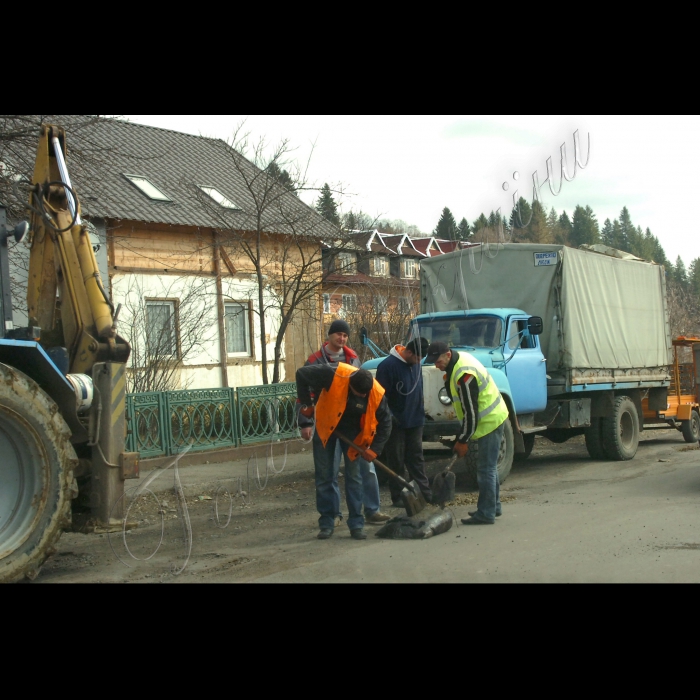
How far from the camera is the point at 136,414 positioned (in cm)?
1284

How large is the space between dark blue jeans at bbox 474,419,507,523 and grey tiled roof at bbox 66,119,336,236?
9.72 metres

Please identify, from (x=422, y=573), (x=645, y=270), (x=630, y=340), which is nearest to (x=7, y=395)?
(x=422, y=573)

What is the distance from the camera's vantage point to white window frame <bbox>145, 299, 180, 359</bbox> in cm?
1741

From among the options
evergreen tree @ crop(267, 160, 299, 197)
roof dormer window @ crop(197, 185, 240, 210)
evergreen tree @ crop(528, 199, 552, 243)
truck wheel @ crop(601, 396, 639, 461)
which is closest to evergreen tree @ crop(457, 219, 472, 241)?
evergreen tree @ crop(528, 199, 552, 243)

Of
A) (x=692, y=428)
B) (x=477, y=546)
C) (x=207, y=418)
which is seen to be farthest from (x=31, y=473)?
(x=692, y=428)

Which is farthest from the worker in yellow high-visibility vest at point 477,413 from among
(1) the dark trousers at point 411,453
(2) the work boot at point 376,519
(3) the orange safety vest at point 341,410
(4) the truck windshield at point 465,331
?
(4) the truck windshield at point 465,331

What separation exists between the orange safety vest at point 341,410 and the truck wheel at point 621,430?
271 inches

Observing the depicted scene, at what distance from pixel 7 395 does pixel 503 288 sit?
9004 millimetres

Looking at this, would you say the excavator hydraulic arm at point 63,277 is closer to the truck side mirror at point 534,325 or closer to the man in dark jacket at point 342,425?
the man in dark jacket at point 342,425

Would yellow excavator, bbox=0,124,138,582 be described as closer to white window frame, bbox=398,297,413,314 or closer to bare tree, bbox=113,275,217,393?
bare tree, bbox=113,275,217,393

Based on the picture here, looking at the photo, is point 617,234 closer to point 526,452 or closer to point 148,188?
point 148,188

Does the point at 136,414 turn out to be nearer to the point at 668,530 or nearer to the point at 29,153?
the point at 29,153

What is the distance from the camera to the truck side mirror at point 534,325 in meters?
11.5

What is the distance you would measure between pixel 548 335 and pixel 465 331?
163 centimetres
